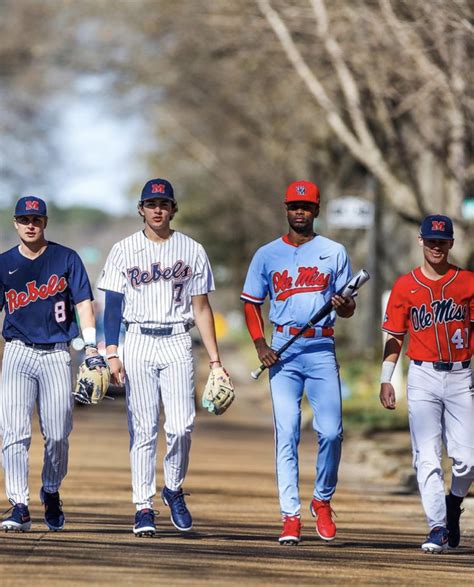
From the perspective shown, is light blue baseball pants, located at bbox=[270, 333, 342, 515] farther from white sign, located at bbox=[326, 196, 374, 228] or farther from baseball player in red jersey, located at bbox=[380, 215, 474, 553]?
white sign, located at bbox=[326, 196, 374, 228]

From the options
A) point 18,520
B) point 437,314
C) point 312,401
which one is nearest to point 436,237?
point 437,314

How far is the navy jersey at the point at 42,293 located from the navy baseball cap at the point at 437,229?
2.14 metres

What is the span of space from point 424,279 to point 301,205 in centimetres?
91

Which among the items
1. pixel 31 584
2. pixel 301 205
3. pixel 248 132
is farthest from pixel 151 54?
pixel 31 584

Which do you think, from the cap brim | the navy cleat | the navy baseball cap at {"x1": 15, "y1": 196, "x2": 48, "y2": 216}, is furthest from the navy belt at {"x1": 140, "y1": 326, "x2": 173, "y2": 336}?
the navy cleat

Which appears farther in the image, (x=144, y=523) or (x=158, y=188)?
(x=158, y=188)

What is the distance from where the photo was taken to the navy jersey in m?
11.2

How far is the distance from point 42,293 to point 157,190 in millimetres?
962

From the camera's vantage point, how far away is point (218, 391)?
11555mm

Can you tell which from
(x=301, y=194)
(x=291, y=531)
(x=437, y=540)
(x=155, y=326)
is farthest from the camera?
(x=301, y=194)

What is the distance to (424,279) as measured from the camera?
1126cm

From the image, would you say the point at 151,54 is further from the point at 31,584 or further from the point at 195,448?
the point at 31,584

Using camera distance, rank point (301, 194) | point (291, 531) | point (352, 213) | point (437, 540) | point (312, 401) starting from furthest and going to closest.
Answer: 1. point (352, 213)
2. point (312, 401)
3. point (301, 194)
4. point (291, 531)
5. point (437, 540)

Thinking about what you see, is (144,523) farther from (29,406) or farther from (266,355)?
(266,355)
